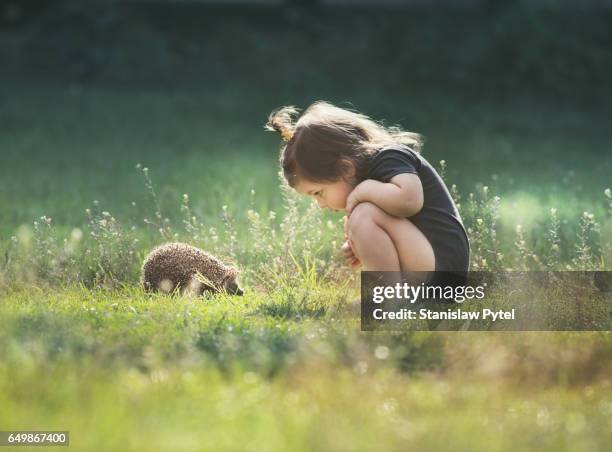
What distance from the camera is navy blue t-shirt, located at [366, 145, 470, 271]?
4852 millimetres

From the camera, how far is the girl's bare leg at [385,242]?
4.67 meters

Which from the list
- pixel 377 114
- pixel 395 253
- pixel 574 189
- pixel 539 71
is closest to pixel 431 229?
pixel 395 253

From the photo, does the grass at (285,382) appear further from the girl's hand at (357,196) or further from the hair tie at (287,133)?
the hair tie at (287,133)

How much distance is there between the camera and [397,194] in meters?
4.64

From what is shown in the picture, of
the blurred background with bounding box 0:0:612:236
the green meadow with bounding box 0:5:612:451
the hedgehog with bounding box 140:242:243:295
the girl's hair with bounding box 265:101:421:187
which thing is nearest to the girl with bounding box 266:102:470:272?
the girl's hair with bounding box 265:101:421:187

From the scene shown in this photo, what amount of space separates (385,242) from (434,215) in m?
0.38

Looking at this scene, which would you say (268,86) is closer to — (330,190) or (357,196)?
(330,190)

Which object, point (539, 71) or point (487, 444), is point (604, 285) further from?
point (539, 71)

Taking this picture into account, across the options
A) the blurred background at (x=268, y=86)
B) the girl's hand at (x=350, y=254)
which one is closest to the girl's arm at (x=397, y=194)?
the girl's hand at (x=350, y=254)

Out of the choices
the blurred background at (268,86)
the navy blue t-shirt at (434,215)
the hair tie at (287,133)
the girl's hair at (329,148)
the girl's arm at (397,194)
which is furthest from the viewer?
the blurred background at (268,86)

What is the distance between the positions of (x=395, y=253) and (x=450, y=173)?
182 inches

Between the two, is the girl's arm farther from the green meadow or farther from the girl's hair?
the green meadow

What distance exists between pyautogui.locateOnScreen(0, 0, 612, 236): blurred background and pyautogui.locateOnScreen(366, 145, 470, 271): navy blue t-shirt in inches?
130

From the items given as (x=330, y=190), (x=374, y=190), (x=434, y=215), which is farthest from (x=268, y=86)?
(x=374, y=190)
